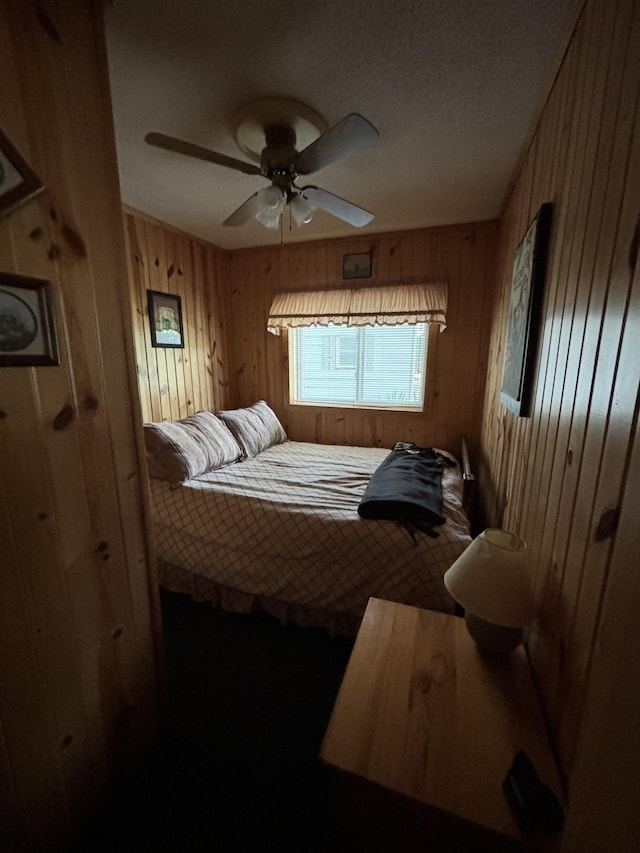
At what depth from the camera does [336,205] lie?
1841mm

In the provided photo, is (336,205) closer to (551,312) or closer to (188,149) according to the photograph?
(188,149)

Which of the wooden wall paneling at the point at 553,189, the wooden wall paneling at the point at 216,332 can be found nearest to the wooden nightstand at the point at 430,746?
the wooden wall paneling at the point at 553,189

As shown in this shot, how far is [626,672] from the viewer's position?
42 cm

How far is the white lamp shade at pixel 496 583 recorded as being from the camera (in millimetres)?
924

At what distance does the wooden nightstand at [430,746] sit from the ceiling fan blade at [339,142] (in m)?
1.73

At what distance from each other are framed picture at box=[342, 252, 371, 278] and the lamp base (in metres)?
2.86

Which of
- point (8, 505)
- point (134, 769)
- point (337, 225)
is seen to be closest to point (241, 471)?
point (134, 769)

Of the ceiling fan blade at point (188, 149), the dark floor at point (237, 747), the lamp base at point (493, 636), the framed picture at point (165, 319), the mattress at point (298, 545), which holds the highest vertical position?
the ceiling fan blade at point (188, 149)

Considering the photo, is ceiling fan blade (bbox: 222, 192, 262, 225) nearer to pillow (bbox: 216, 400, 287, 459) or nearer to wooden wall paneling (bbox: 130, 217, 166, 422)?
wooden wall paneling (bbox: 130, 217, 166, 422)

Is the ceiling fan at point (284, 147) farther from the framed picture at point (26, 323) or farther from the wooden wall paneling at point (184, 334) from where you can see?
the wooden wall paneling at point (184, 334)

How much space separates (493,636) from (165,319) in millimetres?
3006

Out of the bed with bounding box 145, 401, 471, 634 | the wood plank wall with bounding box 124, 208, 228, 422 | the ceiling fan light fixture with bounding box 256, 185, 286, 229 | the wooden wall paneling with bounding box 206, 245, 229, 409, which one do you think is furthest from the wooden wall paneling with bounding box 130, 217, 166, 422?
the ceiling fan light fixture with bounding box 256, 185, 286, 229

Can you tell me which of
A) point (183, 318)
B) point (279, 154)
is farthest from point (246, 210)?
point (183, 318)

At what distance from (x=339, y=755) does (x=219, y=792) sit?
2.56ft
